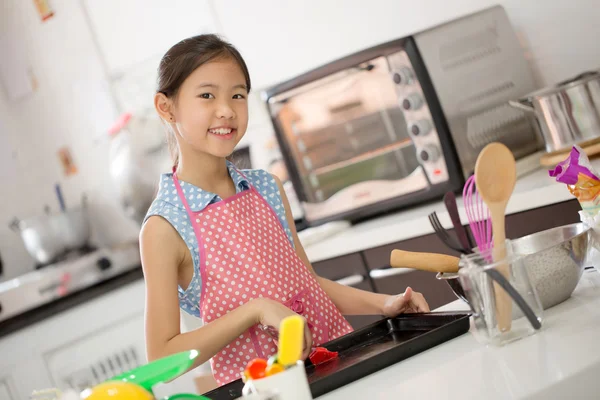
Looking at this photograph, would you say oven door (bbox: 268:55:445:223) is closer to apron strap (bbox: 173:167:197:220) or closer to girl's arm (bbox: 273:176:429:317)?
girl's arm (bbox: 273:176:429:317)

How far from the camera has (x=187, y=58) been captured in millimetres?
1246

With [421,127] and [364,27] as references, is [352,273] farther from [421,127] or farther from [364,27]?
[364,27]

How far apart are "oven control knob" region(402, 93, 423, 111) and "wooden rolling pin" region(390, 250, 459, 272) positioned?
1.01m

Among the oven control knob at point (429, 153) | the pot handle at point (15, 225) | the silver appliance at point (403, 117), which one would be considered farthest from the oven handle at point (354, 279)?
the pot handle at point (15, 225)

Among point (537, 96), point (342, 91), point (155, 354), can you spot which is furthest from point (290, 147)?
point (155, 354)

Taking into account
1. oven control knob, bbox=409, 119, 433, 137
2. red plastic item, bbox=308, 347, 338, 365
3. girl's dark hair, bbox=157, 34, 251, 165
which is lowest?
red plastic item, bbox=308, 347, 338, 365

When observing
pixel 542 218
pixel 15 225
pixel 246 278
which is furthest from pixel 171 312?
pixel 15 225

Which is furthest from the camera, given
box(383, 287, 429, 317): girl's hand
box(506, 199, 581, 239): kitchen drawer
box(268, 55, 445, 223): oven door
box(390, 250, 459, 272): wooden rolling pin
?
box(268, 55, 445, 223): oven door

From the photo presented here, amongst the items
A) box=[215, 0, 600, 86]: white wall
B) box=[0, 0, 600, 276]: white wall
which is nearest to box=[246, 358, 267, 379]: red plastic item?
box=[215, 0, 600, 86]: white wall

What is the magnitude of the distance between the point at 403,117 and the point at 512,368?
4.27 feet

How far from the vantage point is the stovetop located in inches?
102

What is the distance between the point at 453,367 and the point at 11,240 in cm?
282

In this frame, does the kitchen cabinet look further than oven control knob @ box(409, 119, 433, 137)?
Yes

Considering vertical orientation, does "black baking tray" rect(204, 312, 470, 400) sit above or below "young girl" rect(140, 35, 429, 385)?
below
